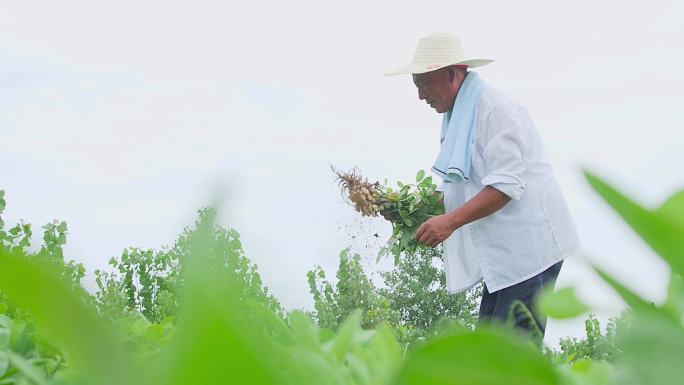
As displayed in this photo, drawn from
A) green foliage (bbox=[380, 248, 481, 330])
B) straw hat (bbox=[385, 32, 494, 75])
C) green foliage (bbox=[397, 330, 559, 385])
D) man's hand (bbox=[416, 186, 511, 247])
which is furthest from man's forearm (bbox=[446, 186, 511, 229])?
green foliage (bbox=[380, 248, 481, 330])

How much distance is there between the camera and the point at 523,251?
14.2ft

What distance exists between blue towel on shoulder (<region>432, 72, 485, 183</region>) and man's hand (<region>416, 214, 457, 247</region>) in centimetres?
31

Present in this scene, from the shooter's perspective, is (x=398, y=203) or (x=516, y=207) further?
(x=398, y=203)

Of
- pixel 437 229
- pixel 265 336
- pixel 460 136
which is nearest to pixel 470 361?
pixel 265 336

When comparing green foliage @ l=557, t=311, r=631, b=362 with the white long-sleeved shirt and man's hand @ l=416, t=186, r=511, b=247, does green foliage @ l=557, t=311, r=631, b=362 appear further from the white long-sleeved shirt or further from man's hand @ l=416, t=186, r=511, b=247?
the white long-sleeved shirt

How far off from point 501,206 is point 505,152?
28 cm

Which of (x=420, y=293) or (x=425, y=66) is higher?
(x=425, y=66)

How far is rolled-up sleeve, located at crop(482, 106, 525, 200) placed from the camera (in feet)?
13.5

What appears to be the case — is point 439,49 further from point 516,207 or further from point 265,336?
point 265,336

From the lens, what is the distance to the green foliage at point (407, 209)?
539 cm

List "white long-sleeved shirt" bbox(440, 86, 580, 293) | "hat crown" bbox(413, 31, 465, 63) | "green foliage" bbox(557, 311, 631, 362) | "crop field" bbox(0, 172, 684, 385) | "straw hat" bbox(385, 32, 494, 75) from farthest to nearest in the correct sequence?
"hat crown" bbox(413, 31, 465, 63), "straw hat" bbox(385, 32, 494, 75), "white long-sleeved shirt" bbox(440, 86, 580, 293), "green foliage" bbox(557, 311, 631, 362), "crop field" bbox(0, 172, 684, 385)

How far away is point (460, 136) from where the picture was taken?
454 cm

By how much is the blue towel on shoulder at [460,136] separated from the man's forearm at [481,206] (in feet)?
0.99

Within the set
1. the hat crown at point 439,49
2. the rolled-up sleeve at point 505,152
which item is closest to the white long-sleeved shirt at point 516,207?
the rolled-up sleeve at point 505,152
